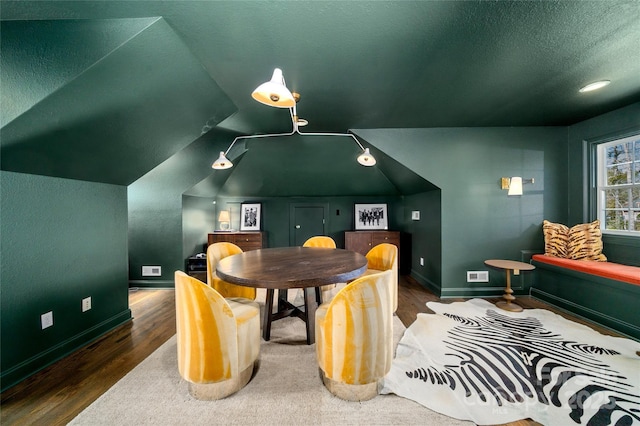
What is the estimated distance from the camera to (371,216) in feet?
17.2

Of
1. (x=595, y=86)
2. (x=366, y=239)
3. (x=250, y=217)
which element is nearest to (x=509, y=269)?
(x=595, y=86)

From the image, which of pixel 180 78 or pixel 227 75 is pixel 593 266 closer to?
pixel 227 75

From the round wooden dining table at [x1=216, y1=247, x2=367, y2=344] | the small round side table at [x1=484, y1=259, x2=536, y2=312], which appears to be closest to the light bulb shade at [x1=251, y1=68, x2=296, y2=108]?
the round wooden dining table at [x1=216, y1=247, x2=367, y2=344]

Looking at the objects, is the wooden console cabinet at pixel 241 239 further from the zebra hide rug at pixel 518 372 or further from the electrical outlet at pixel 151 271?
the zebra hide rug at pixel 518 372

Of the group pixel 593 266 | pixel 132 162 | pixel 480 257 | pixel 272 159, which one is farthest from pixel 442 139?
pixel 132 162

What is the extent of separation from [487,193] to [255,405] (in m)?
3.82

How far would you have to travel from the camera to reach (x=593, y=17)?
1.47 m

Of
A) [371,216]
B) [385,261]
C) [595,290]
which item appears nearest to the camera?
[595,290]

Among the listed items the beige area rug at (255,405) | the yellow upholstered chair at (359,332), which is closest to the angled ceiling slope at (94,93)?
the beige area rug at (255,405)

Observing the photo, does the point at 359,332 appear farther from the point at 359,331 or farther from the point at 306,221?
the point at 306,221

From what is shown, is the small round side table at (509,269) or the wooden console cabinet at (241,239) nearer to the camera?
the small round side table at (509,269)

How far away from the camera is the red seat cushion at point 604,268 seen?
90.7 inches

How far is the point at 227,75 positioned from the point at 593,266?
4.37 m

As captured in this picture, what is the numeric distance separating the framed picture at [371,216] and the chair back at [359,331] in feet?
12.5
